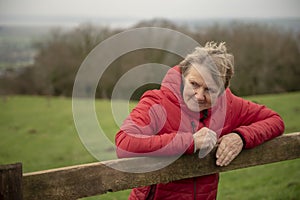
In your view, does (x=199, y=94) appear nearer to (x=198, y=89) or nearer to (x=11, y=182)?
(x=198, y=89)

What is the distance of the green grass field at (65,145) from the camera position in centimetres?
646

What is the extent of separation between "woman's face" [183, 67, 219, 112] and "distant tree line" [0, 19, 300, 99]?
22.6 m

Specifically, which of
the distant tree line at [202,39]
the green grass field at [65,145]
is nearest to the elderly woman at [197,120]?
the green grass field at [65,145]

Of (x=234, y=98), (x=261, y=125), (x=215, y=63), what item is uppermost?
(x=215, y=63)

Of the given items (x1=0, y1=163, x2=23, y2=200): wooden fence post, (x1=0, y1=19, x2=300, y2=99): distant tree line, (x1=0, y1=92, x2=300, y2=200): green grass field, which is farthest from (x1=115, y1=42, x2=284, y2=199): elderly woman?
(x1=0, y1=19, x2=300, y2=99): distant tree line

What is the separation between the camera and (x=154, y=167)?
6.27 feet

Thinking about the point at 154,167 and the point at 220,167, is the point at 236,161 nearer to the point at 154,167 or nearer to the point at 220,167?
the point at 220,167

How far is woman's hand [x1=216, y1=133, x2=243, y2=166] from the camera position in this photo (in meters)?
2.06

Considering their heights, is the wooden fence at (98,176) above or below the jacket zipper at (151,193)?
above

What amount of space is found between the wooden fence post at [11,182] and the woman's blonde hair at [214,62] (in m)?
1.25

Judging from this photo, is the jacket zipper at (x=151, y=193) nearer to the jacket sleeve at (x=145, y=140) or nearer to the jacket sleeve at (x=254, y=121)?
the jacket sleeve at (x=145, y=140)

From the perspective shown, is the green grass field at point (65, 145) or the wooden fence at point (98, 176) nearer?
the wooden fence at point (98, 176)

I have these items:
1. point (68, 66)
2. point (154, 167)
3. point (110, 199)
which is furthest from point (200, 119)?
point (68, 66)

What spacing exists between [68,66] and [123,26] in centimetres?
662
